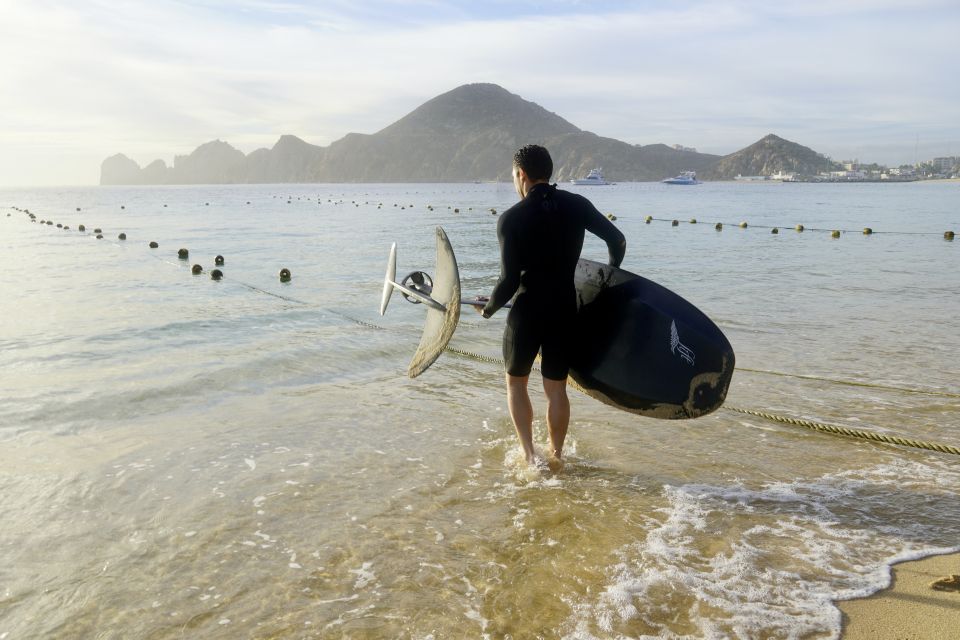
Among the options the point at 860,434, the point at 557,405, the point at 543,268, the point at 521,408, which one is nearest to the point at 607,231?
the point at 543,268

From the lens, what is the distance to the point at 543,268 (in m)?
5.43

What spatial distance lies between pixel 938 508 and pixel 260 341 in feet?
32.4

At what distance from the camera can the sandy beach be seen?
3615 millimetres

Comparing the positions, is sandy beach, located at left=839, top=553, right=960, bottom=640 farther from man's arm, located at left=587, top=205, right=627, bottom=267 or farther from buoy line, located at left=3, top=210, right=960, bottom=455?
man's arm, located at left=587, top=205, right=627, bottom=267

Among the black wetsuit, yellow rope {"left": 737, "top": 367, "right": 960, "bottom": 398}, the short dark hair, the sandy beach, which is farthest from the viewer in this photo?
yellow rope {"left": 737, "top": 367, "right": 960, "bottom": 398}

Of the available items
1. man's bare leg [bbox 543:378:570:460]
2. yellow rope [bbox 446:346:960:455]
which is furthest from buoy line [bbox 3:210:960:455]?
man's bare leg [bbox 543:378:570:460]

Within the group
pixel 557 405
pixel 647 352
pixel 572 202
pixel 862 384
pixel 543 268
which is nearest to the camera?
pixel 572 202

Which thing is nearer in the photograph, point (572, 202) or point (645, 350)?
point (572, 202)

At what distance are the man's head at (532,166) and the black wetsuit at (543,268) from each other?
→ 3.6 inches

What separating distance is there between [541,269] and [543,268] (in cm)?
2

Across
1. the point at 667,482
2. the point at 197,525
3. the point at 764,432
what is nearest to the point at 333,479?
the point at 197,525

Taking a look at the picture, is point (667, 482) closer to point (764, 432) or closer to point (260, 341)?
point (764, 432)

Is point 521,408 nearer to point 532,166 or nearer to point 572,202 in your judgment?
point 572,202

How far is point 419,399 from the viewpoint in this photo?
334 inches
